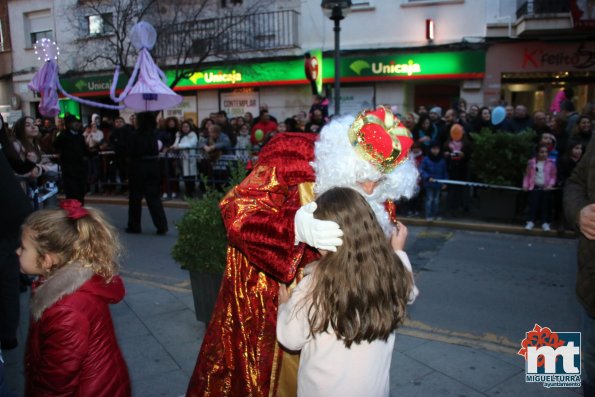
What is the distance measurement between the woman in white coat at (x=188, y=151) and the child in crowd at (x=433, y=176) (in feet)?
16.0

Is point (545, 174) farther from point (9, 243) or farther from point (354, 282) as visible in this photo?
point (9, 243)

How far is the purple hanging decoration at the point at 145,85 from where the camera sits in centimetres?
897

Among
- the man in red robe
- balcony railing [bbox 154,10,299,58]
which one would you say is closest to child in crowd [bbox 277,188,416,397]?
the man in red robe

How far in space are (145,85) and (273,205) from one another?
7.47m

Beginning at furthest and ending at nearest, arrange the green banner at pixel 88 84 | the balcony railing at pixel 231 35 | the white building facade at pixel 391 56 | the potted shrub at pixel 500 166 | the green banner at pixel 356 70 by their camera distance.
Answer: the green banner at pixel 88 84 < the balcony railing at pixel 231 35 < the green banner at pixel 356 70 < the white building facade at pixel 391 56 < the potted shrub at pixel 500 166

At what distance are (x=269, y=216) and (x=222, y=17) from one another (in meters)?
14.1

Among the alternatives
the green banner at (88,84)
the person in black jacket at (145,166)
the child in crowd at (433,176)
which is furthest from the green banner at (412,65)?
the green banner at (88,84)

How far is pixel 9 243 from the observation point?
11.2ft

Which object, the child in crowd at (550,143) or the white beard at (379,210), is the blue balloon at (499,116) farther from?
the white beard at (379,210)

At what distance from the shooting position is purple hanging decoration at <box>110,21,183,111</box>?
8.97m

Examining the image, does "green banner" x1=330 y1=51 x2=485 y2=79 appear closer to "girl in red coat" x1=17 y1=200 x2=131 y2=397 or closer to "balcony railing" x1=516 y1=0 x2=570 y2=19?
"balcony railing" x1=516 y1=0 x2=570 y2=19

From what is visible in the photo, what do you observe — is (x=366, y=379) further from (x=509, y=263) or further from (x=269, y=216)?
(x=509, y=263)

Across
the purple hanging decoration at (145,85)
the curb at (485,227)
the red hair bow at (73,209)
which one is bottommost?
the curb at (485,227)

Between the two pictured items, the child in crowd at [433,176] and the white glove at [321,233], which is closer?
the white glove at [321,233]
